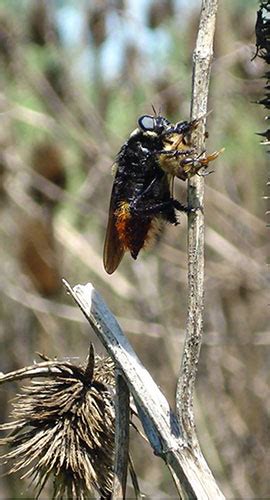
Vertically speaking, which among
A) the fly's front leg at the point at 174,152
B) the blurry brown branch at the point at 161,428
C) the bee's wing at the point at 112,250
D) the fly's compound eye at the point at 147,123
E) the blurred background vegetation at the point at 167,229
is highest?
the blurred background vegetation at the point at 167,229

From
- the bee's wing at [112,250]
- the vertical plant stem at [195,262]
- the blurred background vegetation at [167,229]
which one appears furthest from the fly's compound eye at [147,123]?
the blurred background vegetation at [167,229]

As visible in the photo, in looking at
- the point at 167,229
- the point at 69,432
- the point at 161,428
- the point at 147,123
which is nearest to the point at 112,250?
the point at 147,123

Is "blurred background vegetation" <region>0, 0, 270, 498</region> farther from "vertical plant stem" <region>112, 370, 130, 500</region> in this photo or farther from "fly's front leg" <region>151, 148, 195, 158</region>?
"vertical plant stem" <region>112, 370, 130, 500</region>

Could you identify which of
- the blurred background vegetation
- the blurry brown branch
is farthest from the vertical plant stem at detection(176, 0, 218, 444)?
the blurred background vegetation

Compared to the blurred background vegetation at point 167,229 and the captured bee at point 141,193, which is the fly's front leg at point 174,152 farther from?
the blurred background vegetation at point 167,229

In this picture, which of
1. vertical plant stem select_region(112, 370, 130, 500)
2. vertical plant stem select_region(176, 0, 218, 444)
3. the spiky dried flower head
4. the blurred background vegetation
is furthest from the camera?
the blurred background vegetation

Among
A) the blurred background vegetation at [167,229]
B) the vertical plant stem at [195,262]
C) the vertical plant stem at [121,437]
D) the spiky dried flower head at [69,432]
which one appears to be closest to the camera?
the vertical plant stem at [195,262]

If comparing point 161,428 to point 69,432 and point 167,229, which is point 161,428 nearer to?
point 69,432
